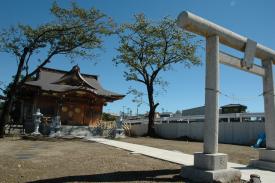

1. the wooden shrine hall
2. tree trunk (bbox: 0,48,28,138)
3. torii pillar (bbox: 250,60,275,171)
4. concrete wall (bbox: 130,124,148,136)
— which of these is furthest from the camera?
concrete wall (bbox: 130,124,148,136)

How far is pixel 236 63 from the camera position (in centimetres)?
849

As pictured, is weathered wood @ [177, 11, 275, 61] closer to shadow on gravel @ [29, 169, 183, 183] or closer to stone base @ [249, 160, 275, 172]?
stone base @ [249, 160, 275, 172]

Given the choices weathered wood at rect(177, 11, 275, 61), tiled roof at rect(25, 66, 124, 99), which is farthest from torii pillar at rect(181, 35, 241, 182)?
tiled roof at rect(25, 66, 124, 99)

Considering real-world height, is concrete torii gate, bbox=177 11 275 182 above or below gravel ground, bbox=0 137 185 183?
above

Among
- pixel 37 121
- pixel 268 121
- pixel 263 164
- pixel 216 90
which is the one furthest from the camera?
pixel 37 121

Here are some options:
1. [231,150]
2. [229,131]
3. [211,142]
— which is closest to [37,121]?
[229,131]

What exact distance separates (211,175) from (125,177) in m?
2.00

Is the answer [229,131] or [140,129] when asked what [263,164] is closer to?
[229,131]

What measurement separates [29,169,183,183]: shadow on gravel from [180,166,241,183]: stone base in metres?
0.26

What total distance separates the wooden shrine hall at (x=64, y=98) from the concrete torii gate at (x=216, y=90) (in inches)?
741

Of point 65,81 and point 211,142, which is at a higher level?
point 65,81

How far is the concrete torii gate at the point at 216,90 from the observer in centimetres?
688

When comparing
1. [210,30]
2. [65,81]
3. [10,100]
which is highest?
[65,81]

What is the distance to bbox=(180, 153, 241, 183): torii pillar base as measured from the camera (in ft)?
21.7
